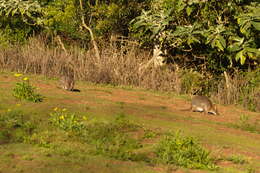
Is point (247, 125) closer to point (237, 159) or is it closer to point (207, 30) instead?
point (207, 30)

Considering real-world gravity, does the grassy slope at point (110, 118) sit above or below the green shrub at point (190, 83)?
below

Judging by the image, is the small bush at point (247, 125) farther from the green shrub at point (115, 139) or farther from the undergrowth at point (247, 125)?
the green shrub at point (115, 139)

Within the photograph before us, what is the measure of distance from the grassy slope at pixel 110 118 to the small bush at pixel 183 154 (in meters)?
0.28

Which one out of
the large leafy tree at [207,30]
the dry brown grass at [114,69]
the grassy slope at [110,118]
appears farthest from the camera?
the dry brown grass at [114,69]

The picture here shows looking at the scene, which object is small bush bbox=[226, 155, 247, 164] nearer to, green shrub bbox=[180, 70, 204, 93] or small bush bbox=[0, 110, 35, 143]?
small bush bbox=[0, 110, 35, 143]

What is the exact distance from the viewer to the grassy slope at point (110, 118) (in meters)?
5.84

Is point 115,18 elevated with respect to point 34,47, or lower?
elevated

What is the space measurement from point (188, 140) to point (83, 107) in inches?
126

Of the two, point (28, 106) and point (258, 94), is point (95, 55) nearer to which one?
point (258, 94)

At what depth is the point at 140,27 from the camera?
14.2 meters

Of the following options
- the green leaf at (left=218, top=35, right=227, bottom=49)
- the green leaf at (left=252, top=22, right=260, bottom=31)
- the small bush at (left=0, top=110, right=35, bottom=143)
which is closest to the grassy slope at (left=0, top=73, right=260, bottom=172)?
the small bush at (left=0, top=110, right=35, bottom=143)

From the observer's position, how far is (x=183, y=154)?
6.41 meters

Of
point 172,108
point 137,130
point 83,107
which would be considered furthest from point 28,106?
point 172,108

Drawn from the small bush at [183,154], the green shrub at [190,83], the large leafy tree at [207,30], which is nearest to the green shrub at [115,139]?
the small bush at [183,154]
